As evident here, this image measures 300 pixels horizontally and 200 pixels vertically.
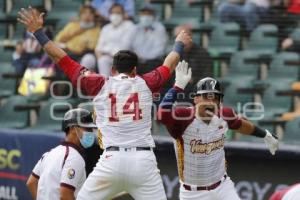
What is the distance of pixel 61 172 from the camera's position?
28.4 feet

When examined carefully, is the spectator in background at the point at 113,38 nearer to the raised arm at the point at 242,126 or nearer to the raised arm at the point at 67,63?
the raised arm at the point at 242,126

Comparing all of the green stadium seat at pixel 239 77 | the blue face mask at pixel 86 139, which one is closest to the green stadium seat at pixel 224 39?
the green stadium seat at pixel 239 77

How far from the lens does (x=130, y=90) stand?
26.9 feet

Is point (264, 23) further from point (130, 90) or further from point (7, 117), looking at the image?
point (130, 90)

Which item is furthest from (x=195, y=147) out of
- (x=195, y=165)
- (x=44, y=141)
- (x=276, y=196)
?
(x=44, y=141)

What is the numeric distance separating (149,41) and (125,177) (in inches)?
218

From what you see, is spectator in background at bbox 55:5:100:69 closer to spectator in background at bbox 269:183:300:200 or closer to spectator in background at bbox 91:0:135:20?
spectator in background at bbox 91:0:135:20

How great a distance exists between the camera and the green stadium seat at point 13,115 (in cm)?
1388

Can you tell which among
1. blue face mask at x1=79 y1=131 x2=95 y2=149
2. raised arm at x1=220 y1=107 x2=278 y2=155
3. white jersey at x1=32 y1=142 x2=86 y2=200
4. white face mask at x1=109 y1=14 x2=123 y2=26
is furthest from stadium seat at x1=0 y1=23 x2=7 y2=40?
raised arm at x1=220 y1=107 x2=278 y2=155

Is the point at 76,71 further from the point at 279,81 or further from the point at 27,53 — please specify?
the point at 27,53

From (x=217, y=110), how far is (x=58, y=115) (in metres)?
5.29

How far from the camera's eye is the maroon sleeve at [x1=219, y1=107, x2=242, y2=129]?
874 centimetres

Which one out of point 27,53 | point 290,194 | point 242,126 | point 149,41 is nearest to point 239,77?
point 149,41

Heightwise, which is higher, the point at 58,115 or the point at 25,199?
the point at 58,115
